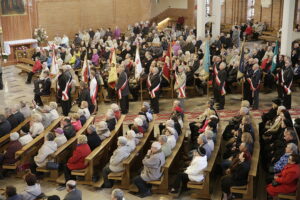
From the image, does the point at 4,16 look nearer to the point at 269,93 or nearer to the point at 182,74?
the point at 182,74

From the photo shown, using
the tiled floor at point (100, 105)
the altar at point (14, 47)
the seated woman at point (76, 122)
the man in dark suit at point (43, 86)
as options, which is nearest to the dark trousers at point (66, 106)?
the tiled floor at point (100, 105)

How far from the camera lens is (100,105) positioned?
1617 centimetres

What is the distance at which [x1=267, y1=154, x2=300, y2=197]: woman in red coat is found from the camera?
7934 mm

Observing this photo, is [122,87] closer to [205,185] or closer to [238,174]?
[205,185]

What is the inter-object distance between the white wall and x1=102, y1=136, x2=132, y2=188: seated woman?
84.5 feet

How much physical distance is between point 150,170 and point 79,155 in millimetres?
1677

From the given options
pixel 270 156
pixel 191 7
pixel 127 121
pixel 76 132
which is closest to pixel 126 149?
pixel 76 132

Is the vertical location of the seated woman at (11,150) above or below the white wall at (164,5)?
below

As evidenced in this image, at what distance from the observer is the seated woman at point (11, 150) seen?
1045cm

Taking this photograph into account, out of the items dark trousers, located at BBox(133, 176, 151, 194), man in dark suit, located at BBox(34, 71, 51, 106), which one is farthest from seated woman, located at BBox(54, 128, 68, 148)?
man in dark suit, located at BBox(34, 71, 51, 106)

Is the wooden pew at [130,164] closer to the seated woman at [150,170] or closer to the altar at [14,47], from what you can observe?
the seated woman at [150,170]

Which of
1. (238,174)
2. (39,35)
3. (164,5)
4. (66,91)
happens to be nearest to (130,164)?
(238,174)

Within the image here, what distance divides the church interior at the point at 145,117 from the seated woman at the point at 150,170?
0.02m

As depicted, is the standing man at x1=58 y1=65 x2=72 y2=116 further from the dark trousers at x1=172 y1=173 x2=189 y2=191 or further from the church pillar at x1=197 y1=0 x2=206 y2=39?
the church pillar at x1=197 y1=0 x2=206 y2=39
